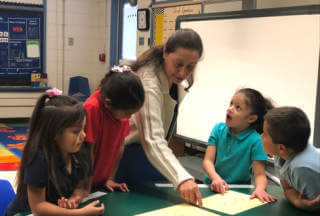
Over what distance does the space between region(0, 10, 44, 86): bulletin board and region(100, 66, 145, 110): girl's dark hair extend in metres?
5.44

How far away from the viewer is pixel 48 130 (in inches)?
51.0

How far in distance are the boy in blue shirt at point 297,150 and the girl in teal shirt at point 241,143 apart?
12.2 inches

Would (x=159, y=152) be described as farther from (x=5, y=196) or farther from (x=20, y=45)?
(x=20, y=45)

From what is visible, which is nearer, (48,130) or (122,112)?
(48,130)

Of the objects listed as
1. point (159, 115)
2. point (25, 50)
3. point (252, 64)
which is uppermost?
point (25, 50)

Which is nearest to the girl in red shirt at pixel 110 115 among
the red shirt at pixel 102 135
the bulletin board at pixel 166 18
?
the red shirt at pixel 102 135

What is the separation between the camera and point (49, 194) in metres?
1.35

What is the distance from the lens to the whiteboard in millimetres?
2385

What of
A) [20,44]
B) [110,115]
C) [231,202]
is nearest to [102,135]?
[110,115]

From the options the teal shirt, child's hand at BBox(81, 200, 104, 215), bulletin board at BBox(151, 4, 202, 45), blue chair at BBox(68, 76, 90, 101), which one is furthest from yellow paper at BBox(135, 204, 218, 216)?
blue chair at BBox(68, 76, 90, 101)

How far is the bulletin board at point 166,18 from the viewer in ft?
12.2

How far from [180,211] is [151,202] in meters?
0.13

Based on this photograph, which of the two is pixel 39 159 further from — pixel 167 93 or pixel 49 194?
pixel 167 93

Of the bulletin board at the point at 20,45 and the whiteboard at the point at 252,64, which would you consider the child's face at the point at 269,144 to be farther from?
the bulletin board at the point at 20,45
